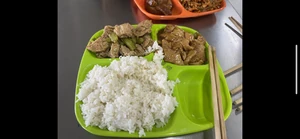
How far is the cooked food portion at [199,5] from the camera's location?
2.14m

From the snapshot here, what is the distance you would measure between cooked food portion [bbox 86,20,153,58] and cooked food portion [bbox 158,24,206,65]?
→ 11 centimetres

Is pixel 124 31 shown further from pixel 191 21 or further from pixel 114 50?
pixel 191 21

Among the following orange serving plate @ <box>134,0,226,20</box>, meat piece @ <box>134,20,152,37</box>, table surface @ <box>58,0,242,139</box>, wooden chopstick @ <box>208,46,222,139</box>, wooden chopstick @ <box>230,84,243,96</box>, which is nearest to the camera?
wooden chopstick @ <box>208,46,222,139</box>

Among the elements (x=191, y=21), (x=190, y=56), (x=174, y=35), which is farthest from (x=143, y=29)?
(x=191, y=21)

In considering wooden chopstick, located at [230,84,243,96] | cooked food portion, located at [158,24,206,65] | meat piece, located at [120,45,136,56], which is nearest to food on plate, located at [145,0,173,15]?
cooked food portion, located at [158,24,206,65]

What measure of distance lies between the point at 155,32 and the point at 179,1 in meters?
0.40

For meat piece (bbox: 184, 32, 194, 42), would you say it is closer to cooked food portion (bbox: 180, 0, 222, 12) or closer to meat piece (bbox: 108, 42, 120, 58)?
cooked food portion (bbox: 180, 0, 222, 12)

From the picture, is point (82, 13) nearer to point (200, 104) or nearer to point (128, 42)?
point (128, 42)

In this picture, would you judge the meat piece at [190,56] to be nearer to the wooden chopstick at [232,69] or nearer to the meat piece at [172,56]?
the meat piece at [172,56]

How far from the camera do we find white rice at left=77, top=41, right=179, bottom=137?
1.43 meters

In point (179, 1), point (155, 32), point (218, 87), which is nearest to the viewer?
point (218, 87)

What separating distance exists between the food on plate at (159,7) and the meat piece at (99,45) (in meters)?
0.49

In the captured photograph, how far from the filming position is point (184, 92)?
5.57 ft

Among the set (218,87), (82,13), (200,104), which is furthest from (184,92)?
(82,13)
